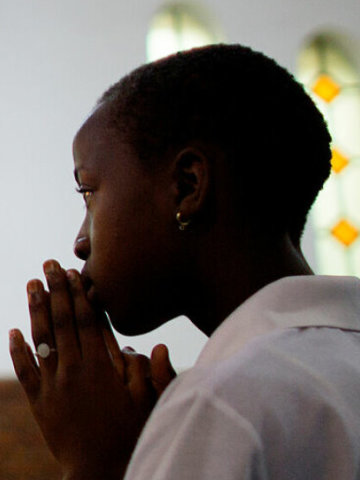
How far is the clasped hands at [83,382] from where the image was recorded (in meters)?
1.24

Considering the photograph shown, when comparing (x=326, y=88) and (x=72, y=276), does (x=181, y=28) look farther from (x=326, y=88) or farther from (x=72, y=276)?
(x=72, y=276)

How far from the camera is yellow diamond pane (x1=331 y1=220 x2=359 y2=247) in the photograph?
→ 486 cm

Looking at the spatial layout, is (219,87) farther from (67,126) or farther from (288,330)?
(67,126)

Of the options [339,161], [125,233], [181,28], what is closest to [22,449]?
[125,233]

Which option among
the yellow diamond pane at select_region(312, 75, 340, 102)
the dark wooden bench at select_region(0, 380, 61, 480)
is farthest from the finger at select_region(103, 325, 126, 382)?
the yellow diamond pane at select_region(312, 75, 340, 102)

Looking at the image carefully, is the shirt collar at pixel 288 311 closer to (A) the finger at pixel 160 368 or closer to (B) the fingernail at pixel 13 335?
(A) the finger at pixel 160 368

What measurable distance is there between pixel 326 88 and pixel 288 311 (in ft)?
14.3

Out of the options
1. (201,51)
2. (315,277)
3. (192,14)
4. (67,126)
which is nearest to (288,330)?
(315,277)

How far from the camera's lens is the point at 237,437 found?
82 centimetres

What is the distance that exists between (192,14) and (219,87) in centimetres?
397

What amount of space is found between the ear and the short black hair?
3 cm

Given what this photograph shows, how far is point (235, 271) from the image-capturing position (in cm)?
118

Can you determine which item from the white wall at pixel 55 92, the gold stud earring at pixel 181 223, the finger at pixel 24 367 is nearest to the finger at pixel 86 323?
the finger at pixel 24 367

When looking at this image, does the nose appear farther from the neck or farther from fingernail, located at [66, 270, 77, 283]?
the neck
